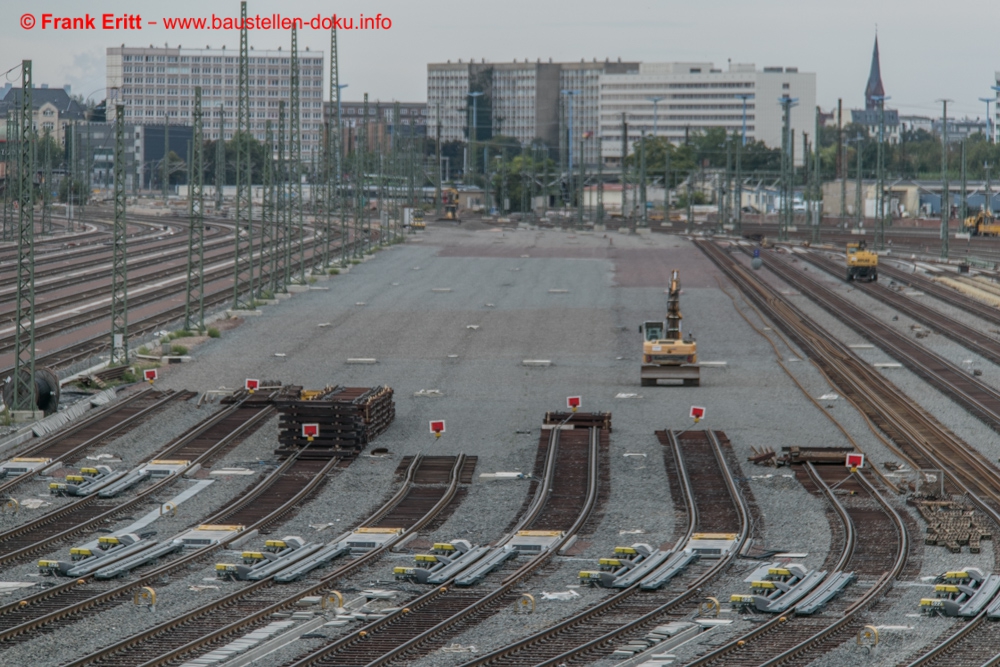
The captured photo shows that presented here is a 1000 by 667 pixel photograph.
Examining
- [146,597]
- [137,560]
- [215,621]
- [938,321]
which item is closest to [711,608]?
[215,621]

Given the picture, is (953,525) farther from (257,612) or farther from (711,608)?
(257,612)

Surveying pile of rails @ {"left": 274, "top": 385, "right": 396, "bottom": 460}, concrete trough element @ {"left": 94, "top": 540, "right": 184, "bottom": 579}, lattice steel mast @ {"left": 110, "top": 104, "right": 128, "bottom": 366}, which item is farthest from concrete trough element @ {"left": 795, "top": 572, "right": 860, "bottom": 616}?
lattice steel mast @ {"left": 110, "top": 104, "right": 128, "bottom": 366}

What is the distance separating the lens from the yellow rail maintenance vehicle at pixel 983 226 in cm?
11625

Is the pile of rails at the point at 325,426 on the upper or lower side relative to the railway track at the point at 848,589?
upper

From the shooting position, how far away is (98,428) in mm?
32969

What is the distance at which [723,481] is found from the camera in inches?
1088

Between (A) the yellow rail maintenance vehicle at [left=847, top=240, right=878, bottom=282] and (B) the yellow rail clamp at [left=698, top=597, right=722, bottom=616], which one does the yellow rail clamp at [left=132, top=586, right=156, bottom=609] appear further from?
(A) the yellow rail maintenance vehicle at [left=847, top=240, right=878, bottom=282]

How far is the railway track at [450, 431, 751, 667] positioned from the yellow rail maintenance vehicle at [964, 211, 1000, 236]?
311 ft

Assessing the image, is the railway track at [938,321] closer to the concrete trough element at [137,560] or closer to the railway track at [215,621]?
the railway track at [215,621]

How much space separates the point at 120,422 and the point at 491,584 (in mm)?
15842

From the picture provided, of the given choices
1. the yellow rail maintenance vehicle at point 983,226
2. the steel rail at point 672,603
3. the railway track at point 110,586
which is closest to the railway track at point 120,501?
the railway track at point 110,586

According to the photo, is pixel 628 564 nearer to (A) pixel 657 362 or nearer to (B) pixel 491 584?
(B) pixel 491 584

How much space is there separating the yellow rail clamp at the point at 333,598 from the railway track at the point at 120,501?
5647 millimetres

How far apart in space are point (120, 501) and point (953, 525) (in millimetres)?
14700
